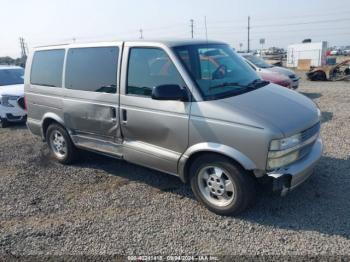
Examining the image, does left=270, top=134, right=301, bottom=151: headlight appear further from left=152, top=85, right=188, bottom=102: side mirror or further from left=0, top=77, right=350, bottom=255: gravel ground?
left=152, top=85, right=188, bottom=102: side mirror

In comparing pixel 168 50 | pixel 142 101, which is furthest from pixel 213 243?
pixel 168 50

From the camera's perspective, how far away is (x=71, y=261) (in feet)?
10.7

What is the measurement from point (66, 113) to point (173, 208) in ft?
8.08

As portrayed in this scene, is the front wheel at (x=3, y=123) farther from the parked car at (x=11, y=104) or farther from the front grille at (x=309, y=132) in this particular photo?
the front grille at (x=309, y=132)

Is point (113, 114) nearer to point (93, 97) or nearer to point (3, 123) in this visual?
point (93, 97)

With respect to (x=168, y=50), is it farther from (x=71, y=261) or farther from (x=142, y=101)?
(x=71, y=261)

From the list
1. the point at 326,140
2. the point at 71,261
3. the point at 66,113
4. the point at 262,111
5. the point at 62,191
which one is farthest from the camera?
the point at 326,140

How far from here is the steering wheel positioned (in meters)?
4.09

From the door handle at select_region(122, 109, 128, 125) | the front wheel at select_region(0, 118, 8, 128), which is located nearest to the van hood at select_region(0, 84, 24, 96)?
the front wheel at select_region(0, 118, 8, 128)

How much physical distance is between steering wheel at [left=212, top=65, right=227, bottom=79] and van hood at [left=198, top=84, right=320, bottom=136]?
0.41m

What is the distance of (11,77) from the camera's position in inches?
408

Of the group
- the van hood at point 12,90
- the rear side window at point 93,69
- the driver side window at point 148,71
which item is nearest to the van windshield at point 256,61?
the van hood at point 12,90

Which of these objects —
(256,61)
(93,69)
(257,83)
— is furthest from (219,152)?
(256,61)

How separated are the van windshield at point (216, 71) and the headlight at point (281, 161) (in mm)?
954
